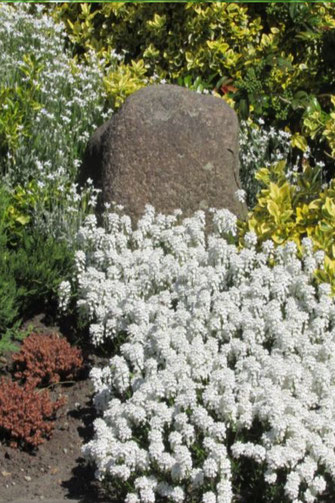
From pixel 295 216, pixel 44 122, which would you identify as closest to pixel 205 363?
pixel 295 216

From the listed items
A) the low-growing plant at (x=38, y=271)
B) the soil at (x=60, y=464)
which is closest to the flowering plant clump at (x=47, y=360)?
the soil at (x=60, y=464)

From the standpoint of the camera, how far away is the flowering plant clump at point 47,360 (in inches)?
219

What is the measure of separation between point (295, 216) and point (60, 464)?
2468 mm

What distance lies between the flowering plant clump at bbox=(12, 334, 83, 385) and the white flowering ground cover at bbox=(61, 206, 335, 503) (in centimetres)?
20

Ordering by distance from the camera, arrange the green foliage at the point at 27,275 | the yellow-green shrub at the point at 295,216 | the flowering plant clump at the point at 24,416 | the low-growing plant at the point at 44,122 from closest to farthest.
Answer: the flowering plant clump at the point at 24,416 → the green foliage at the point at 27,275 → the yellow-green shrub at the point at 295,216 → the low-growing plant at the point at 44,122

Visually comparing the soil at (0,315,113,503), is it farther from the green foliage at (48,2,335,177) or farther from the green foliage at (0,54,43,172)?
the green foliage at (48,2,335,177)

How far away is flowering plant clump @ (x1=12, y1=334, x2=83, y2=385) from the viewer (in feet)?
18.3

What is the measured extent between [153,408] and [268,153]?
357 centimetres

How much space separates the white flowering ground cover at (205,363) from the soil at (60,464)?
0.73 ft

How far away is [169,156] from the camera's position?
6.64 meters

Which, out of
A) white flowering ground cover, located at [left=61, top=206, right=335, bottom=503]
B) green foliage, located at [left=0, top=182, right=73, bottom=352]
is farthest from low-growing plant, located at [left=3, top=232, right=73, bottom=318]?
white flowering ground cover, located at [left=61, top=206, right=335, bottom=503]

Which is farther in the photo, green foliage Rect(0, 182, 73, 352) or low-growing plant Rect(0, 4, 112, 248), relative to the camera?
low-growing plant Rect(0, 4, 112, 248)

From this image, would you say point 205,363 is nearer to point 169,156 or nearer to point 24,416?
point 24,416

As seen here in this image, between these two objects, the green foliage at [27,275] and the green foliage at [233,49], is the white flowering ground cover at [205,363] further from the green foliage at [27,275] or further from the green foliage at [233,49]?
the green foliage at [233,49]
